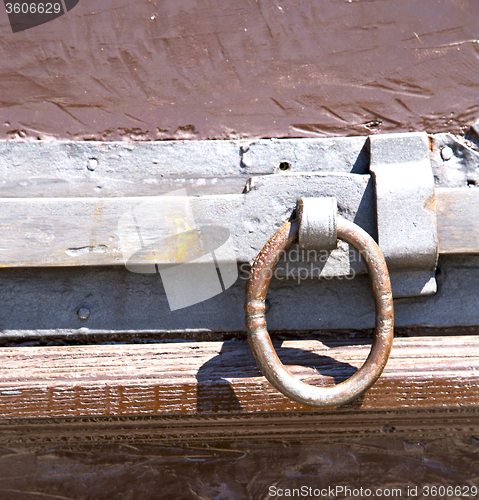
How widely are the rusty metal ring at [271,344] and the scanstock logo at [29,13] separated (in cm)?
55

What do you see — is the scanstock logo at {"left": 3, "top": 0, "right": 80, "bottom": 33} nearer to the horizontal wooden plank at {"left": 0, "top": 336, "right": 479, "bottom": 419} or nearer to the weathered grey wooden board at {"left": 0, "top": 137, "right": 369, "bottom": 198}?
the weathered grey wooden board at {"left": 0, "top": 137, "right": 369, "bottom": 198}

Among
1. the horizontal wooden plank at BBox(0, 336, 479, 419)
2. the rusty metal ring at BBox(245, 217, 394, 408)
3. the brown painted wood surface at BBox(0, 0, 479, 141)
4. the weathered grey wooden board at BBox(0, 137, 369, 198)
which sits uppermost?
the brown painted wood surface at BBox(0, 0, 479, 141)

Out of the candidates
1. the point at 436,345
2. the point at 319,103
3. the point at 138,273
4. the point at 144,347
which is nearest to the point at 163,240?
the point at 138,273

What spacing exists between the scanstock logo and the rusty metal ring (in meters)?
0.55

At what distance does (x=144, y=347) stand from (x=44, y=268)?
0.22m

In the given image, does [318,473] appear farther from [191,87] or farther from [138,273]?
[191,87]

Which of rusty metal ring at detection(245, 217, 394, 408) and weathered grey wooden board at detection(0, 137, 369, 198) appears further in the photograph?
weathered grey wooden board at detection(0, 137, 369, 198)

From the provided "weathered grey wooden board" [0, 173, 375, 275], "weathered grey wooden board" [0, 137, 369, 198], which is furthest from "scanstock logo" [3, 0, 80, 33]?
"weathered grey wooden board" [0, 173, 375, 275]

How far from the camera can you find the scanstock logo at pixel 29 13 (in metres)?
0.67

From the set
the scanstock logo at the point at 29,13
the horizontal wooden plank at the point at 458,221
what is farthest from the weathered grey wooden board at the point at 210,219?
the scanstock logo at the point at 29,13

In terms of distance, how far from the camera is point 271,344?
558 millimetres

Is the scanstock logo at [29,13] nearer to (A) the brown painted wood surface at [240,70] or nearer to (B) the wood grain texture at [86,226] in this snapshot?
(A) the brown painted wood surface at [240,70]

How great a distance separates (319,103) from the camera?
27.2 inches

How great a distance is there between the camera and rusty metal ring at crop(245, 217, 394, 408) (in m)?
0.54
